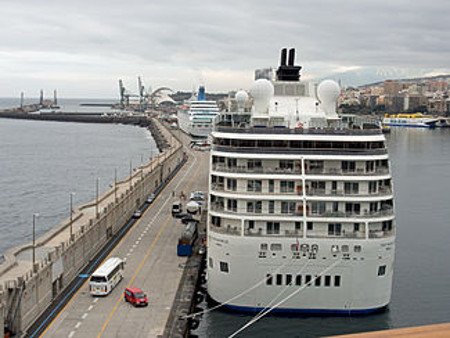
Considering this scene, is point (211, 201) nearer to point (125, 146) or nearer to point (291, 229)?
point (291, 229)

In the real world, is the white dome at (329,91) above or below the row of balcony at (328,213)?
above

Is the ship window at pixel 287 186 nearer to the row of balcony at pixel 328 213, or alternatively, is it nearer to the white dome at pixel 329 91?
the row of balcony at pixel 328 213

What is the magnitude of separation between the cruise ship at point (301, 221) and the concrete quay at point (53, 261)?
7.13 metres

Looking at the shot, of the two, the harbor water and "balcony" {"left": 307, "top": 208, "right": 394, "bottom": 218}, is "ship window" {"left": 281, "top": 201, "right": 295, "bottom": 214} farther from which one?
the harbor water

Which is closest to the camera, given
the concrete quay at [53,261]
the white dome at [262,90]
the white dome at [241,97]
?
the concrete quay at [53,261]

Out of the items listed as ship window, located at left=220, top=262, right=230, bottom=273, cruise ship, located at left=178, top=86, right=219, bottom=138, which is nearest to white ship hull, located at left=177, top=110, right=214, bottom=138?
Answer: cruise ship, located at left=178, top=86, right=219, bottom=138

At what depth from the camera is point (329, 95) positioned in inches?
1369

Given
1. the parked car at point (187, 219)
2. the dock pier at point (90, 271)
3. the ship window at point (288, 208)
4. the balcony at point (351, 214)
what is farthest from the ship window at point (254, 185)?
the parked car at point (187, 219)

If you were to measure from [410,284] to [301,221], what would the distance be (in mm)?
11733

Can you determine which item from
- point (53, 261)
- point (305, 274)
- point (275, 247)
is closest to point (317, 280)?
point (305, 274)

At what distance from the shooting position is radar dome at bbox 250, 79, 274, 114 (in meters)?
34.8

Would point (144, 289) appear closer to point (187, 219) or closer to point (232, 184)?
point (232, 184)

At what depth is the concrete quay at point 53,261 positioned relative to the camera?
24.8 meters

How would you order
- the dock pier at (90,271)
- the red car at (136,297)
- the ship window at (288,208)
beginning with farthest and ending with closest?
the ship window at (288,208), the red car at (136,297), the dock pier at (90,271)
